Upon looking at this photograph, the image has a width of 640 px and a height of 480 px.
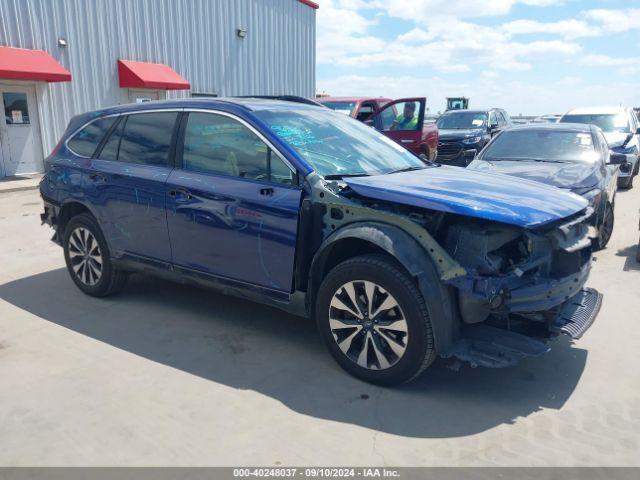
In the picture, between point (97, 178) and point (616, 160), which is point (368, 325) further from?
point (616, 160)

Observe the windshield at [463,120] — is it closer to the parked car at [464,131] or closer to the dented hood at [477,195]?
the parked car at [464,131]

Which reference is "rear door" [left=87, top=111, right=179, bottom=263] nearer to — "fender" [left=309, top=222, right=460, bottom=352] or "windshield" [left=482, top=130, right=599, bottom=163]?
"fender" [left=309, top=222, right=460, bottom=352]

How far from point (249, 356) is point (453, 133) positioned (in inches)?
→ 468

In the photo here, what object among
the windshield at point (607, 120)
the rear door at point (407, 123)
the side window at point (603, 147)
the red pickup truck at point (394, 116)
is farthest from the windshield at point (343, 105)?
the windshield at point (607, 120)

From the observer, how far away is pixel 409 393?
341cm

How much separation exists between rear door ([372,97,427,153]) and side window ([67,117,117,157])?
21.8 feet

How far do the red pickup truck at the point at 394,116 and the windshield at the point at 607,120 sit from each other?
377 cm

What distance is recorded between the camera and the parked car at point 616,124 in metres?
12.0

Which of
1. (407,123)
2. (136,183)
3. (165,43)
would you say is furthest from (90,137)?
(165,43)

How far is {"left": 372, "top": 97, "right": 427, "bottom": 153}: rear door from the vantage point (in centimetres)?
1081

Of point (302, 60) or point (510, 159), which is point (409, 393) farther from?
point (302, 60)

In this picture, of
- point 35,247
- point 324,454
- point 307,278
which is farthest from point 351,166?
point 35,247

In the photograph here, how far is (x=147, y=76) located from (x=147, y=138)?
513 inches

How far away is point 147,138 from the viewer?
462cm
